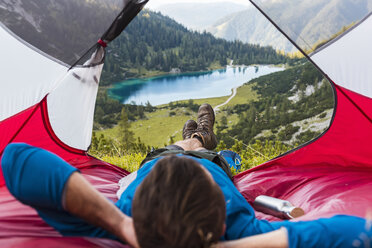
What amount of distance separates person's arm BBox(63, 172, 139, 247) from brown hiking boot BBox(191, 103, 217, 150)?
4.51ft

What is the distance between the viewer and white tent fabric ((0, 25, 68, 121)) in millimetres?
1807

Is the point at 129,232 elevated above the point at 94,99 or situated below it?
below

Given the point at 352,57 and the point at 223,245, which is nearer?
the point at 223,245

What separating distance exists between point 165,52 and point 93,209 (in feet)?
55.4

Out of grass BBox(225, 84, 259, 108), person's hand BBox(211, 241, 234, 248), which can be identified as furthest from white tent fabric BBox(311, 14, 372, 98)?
grass BBox(225, 84, 259, 108)

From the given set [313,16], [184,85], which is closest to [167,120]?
[184,85]

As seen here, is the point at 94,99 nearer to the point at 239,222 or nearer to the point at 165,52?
the point at 239,222

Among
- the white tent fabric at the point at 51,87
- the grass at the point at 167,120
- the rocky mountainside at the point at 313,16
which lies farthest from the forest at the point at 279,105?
the white tent fabric at the point at 51,87

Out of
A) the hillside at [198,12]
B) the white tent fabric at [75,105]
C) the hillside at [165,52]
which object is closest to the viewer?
the white tent fabric at [75,105]

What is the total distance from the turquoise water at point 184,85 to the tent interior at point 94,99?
11074 mm

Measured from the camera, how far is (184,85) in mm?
15117

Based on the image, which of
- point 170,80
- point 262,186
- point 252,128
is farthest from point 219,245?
point 170,80

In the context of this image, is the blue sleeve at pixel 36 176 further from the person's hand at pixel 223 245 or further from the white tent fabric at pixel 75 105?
the white tent fabric at pixel 75 105

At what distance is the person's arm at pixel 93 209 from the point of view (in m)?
0.84
